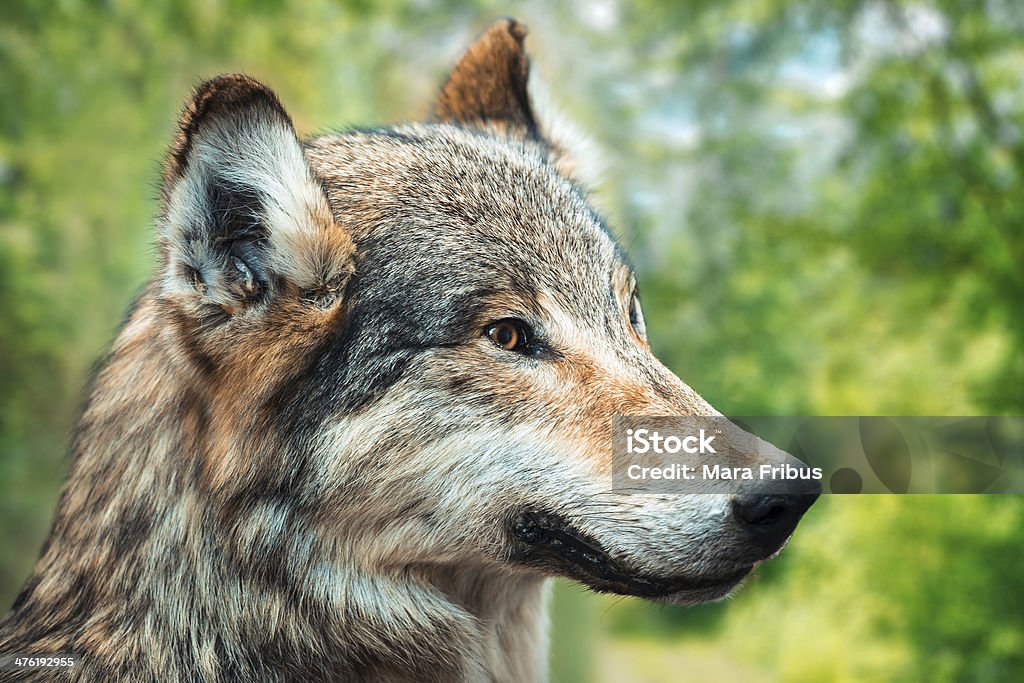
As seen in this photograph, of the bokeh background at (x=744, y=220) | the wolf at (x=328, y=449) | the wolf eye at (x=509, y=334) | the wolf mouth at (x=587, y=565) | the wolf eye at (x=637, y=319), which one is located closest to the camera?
the wolf mouth at (x=587, y=565)

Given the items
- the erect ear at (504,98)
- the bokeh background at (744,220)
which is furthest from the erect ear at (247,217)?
the bokeh background at (744,220)

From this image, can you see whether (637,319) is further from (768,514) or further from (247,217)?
(247,217)

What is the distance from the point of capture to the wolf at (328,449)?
92.3 inches

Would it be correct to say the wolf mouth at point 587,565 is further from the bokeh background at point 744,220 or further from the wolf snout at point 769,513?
the bokeh background at point 744,220

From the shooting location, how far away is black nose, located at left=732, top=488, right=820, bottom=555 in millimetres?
2131

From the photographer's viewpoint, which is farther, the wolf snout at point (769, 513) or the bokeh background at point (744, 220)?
the bokeh background at point (744, 220)

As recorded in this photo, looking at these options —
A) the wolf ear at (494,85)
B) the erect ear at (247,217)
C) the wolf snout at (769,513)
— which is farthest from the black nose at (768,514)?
the wolf ear at (494,85)

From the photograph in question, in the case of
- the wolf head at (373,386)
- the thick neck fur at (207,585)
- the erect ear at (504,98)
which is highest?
the erect ear at (504,98)

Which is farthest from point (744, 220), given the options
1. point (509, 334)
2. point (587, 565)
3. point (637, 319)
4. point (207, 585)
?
point (207, 585)

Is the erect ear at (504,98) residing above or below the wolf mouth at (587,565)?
above

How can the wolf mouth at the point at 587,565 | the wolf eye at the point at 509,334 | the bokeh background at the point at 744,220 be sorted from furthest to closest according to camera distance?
the bokeh background at the point at 744,220 → the wolf eye at the point at 509,334 → the wolf mouth at the point at 587,565

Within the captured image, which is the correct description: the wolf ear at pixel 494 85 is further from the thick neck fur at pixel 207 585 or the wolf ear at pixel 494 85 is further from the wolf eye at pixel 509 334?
the thick neck fur at pixel 207 585

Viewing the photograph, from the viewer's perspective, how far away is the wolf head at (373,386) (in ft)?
7.64

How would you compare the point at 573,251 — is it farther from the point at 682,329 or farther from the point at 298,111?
the point at 682,329
